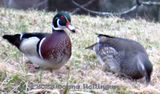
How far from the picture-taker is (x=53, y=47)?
4492mm

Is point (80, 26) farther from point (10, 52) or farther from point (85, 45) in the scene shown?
point (10, 52)

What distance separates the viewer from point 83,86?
4.32 meters

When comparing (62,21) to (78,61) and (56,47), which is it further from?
(78,61)

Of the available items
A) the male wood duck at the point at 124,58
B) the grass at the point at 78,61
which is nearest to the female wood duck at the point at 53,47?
the grass at the point at 78,61

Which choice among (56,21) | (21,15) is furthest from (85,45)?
(21,15)

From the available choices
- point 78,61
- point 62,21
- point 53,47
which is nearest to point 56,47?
point 53,47

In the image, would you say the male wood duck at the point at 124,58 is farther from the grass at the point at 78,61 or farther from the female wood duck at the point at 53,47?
the female wood duck at the point at 53,47

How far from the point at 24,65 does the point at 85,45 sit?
4.46ft

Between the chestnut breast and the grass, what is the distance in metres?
0.15

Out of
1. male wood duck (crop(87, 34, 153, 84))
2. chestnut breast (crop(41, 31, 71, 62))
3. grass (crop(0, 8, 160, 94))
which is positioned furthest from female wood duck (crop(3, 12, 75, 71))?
male wood duck (crop(87, 34, 153, 84))

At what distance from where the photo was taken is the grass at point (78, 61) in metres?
4.20

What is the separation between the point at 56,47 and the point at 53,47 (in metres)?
0.02

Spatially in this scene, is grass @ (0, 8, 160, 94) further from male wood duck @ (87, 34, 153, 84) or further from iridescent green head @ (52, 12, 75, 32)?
iridescent green head @ (52, 12, 75, 32)

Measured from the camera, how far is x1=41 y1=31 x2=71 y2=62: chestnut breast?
176 inches
